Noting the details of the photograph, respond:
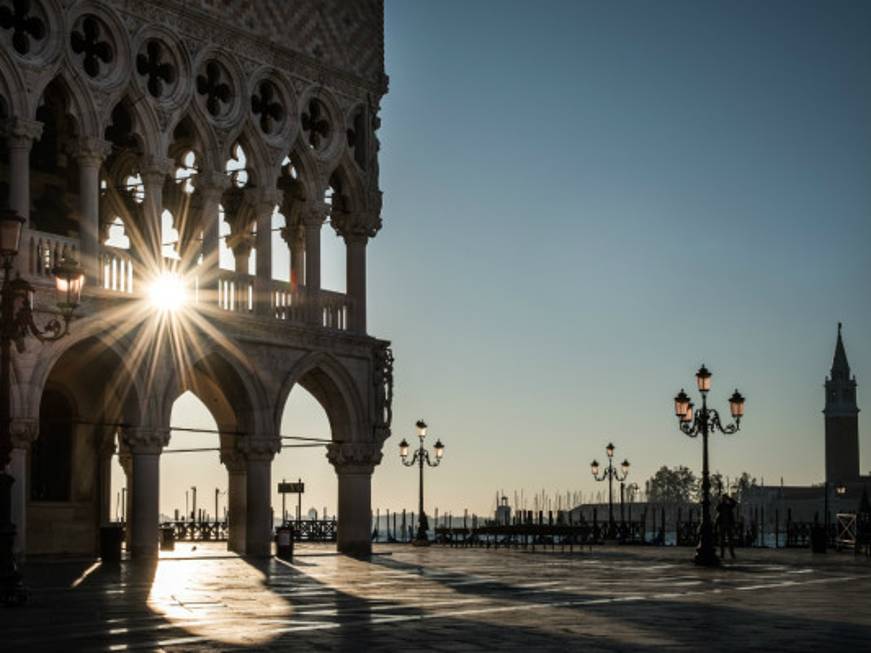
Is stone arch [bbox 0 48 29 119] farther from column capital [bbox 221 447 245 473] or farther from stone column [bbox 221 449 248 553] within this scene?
column capital [bbox 221 447 245 473]

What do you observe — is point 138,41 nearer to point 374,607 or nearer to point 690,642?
point 374,607

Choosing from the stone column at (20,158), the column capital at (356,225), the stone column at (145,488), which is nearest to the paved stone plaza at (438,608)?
the stone column at (145,488)

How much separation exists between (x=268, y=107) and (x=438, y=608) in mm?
19509

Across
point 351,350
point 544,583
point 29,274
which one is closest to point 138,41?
point 29,274

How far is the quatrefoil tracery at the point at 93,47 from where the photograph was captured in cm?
3064

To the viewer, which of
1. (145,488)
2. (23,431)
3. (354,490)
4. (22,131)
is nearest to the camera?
(23,431)

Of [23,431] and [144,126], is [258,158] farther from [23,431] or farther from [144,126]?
[23,431]

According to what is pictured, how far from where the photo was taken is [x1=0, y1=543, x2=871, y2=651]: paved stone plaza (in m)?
14.2

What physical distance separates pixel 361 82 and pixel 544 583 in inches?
695

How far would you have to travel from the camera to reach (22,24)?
96.9ft

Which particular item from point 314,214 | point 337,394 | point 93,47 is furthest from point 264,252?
point 93,47

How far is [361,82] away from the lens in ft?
123

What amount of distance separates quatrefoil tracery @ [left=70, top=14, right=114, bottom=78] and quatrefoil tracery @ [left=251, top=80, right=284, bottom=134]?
4.65m

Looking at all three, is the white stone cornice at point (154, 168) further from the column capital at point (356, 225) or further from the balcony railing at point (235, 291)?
the column capital at point (356, 225)
